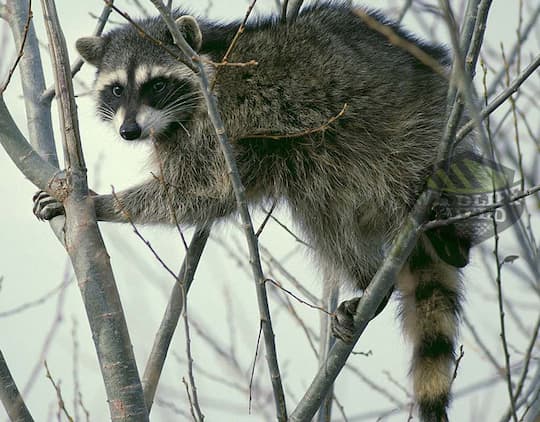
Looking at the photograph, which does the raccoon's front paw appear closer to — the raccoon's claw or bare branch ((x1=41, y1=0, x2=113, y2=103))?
bare branch ((x1=41, y1=0, x2=113, y2=103))

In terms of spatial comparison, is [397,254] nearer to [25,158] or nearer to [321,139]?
[321,139]

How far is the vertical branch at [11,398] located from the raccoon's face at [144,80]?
4.33 ft

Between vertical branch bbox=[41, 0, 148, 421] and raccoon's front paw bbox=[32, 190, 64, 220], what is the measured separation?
369 millimetres

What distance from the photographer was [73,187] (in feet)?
9.87

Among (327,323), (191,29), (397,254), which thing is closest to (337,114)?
(191,29)

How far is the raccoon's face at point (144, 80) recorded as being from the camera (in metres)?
3.94

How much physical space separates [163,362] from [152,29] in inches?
69.6

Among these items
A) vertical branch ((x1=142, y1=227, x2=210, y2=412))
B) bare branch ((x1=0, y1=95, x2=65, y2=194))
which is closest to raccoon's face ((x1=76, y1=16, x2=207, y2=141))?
bare branch ((x1=0, y1=95, x2=65, y2=194))

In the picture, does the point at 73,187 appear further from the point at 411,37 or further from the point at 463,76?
the point at 411,37

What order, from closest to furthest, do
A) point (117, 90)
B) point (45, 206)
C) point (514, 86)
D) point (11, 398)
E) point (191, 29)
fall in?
point (514, 86) < point (11, 398) < point (45, 206) < point (191, 29) < point (117, 90)

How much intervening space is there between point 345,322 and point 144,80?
5.40 feet

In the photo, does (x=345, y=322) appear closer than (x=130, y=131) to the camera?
Yes

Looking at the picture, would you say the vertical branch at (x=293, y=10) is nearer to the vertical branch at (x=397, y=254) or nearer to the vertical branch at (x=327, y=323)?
the vertical branch at (x=327, y=323)

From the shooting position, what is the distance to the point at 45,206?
11.2 ft
